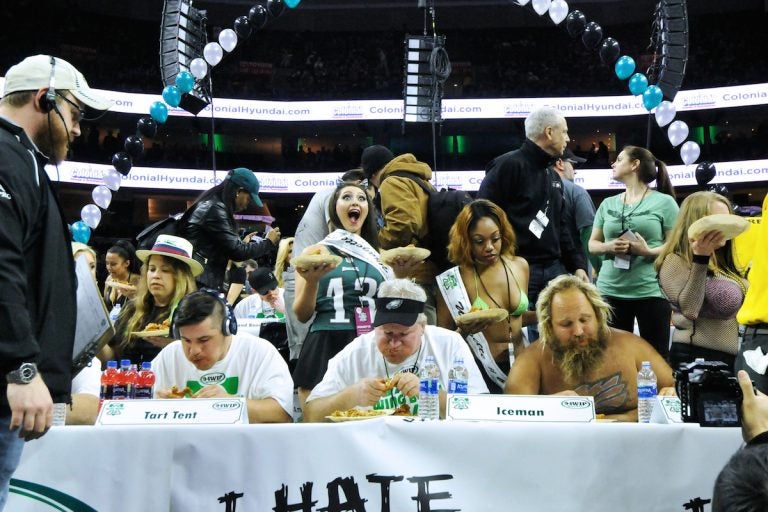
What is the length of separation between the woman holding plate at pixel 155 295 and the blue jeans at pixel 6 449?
238 cm

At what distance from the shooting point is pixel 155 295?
4.74 m

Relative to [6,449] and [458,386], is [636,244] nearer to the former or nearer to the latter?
[458,386]

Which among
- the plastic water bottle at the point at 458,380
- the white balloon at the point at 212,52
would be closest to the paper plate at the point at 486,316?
the plastic water bottle at the point at 458,380

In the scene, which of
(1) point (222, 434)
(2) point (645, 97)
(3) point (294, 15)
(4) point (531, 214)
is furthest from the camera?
(3) point (294, 15)

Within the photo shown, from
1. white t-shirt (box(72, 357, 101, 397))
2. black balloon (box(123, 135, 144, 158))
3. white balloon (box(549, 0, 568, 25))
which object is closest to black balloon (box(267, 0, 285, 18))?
black balloon (box(123, 135, 144, 158))

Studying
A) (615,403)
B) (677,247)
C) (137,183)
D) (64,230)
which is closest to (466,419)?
(615,403)

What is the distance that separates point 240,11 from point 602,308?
22.0 metres

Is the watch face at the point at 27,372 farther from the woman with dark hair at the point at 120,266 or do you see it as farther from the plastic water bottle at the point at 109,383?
the woman with dark hair at the point at 120,266

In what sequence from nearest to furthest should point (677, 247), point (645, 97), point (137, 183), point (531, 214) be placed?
point (677, 247), point (531, 214), point (645, 97), point (137, 183)

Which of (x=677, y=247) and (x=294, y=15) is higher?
(x=294, y=15)

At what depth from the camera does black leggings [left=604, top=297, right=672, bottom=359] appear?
4758 millimetres

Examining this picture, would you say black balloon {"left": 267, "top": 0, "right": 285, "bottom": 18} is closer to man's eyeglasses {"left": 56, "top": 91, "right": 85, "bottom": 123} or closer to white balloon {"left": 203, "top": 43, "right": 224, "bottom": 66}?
white balloon {"left": 203, "top": 43, "right": 224, "bottom": 66}

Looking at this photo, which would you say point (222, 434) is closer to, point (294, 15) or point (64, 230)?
point (64, 230)

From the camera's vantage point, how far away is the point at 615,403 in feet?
11.6
